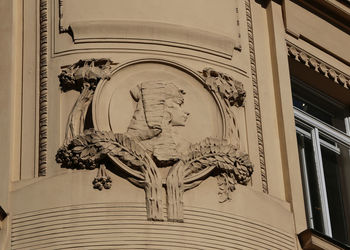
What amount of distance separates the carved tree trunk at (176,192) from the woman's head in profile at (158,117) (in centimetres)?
12

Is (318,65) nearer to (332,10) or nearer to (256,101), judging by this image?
(332,10)

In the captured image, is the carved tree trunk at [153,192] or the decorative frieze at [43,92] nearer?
the carved tree trunk at [153,192]

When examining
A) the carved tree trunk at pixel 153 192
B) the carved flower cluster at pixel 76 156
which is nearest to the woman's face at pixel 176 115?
the carved tree trunk at pixel 153 192

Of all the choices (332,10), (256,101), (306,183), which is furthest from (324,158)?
(256,101)

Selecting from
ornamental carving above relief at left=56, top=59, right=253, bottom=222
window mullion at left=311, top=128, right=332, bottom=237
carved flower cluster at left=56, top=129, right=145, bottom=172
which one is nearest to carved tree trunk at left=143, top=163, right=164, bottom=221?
ornamental carving above relief at left=56, top=59, right=253, bottom=222

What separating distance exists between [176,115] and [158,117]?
0.19 meters

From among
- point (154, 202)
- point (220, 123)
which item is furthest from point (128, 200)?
point (220, 123)

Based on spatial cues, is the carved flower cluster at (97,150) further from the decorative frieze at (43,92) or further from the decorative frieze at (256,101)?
the decorative frieze at (256,101)

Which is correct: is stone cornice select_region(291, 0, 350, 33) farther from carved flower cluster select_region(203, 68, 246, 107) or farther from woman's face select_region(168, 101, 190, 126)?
woman's face select_region(168, 101, 190, 126)

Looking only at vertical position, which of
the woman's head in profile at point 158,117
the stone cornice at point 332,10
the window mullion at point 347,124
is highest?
the stone cornice at point 332,10

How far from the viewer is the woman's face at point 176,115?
15656 millimetres

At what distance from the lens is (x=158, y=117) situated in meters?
15.6

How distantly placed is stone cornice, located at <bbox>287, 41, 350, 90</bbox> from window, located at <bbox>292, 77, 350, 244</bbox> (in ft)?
0.90

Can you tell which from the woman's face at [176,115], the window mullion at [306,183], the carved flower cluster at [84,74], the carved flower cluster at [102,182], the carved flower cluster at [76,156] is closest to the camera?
the carved flower cluster at [102,182]
